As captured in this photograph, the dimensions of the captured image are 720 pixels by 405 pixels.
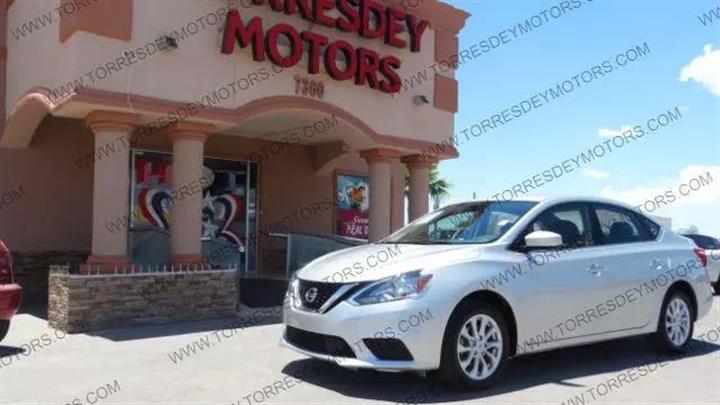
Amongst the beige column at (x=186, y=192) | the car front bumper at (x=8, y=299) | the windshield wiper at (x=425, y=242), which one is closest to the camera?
the windshield wiper at (x=425, y=242)

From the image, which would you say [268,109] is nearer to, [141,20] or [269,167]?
[141,20]

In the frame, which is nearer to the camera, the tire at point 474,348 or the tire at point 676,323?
the tire at point 474,348

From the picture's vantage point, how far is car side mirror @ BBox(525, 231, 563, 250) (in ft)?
20.0

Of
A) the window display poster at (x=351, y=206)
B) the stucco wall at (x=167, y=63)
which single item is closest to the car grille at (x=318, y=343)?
the stucco wall at (x=167, y=63)

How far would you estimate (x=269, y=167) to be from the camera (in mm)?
15438

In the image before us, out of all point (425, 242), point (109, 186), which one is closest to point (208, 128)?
point (109, 186)

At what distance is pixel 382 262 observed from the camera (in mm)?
5973

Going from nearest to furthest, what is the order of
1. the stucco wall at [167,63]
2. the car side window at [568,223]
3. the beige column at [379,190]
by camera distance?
1. the car side window at [568,223]
2. the stucco wall at [167,63]
3. the beige column at [379,190]

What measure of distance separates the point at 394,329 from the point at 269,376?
1559 mm

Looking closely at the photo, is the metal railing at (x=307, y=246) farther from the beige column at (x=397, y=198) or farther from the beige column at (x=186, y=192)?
the beige column at (x=186, y=192)

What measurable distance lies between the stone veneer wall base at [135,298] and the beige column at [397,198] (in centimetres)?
539

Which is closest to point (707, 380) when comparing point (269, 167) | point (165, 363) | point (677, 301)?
point (677, 301)

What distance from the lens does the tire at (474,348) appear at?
5609mm

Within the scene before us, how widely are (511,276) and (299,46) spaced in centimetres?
665
